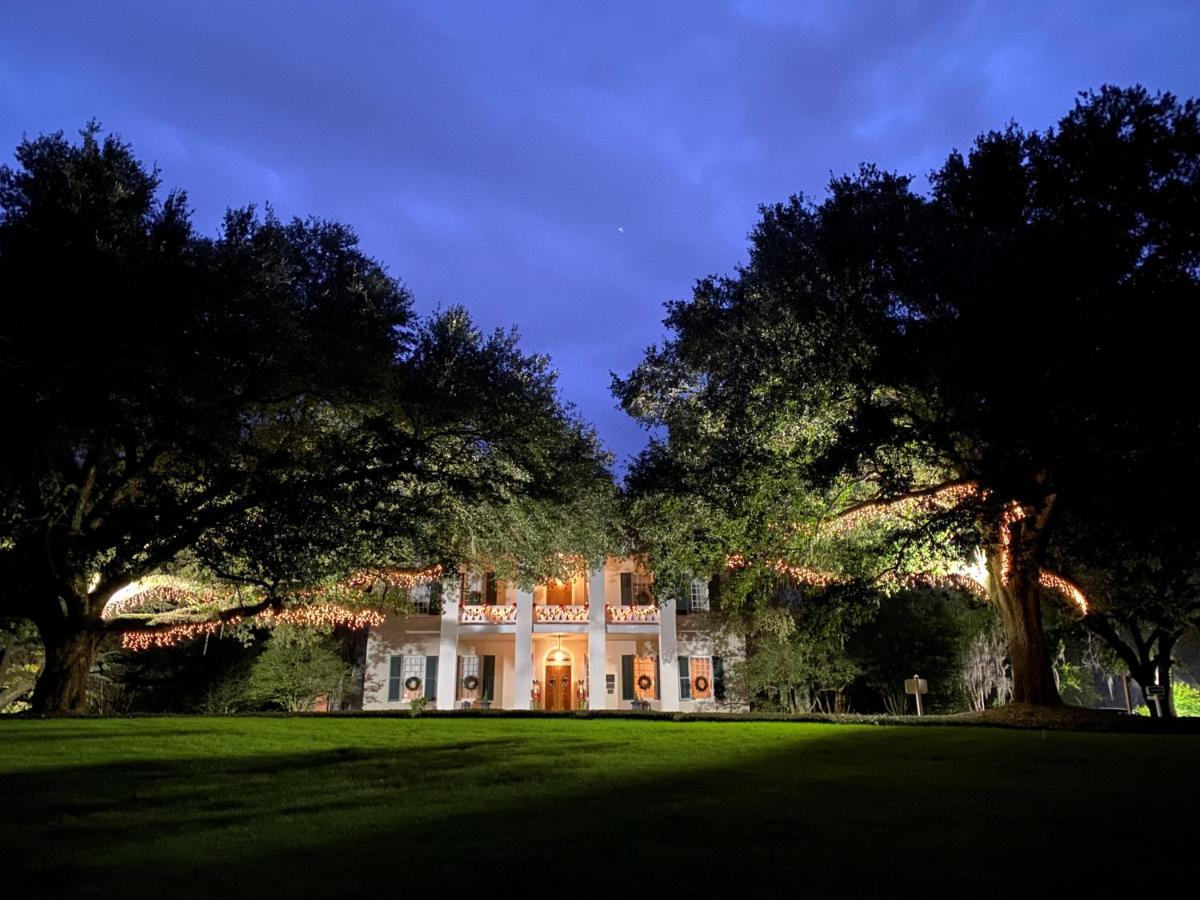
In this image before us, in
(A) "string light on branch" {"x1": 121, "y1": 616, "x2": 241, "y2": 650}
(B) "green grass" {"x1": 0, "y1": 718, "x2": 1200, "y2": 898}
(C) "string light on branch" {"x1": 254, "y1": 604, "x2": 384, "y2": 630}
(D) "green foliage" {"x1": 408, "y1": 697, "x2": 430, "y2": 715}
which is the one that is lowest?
(B) "green grass" {"x1": 0, "y1": 718, "x2": 1200, "y2": 898}

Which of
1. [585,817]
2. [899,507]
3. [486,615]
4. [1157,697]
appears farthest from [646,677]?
[585,817]

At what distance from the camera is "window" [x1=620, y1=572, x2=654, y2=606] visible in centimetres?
3578

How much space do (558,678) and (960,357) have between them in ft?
93.5

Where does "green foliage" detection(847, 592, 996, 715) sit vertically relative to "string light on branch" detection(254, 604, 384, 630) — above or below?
below

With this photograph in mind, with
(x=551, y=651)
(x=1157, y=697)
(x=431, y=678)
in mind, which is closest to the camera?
(x=1157, y=697)

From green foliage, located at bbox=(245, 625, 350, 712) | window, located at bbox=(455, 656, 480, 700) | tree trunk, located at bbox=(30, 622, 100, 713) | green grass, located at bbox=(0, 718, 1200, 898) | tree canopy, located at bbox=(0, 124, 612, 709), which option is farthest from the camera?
window, located at bbox=(455, 656, 480, 700)

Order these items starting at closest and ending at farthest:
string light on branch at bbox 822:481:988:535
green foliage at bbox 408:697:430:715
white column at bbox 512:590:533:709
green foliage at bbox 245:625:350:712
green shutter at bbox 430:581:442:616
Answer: string light on branch at bbox 822:481:988:535, green shutter at bbox 430:581:442:616, green foliage at bbox 408:697:430:715, green foliage at bbox 245:625:350:712, white column at bbox 512:590:533:709

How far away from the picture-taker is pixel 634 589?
36.2m

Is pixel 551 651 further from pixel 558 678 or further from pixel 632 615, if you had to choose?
pixel 632 615

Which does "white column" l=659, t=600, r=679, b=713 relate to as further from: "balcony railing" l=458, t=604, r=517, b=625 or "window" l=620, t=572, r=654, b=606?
"balcony railing" l=458, t=604, r=517, b=625

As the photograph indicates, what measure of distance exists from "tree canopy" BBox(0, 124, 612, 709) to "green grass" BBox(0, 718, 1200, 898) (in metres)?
5.81

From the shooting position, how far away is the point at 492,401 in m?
17.3

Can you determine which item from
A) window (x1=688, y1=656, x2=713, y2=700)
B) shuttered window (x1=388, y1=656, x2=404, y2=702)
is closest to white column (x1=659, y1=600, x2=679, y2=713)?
window (x1=688, y1=656, x2=713, y2=700)

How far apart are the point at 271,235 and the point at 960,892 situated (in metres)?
15.3
